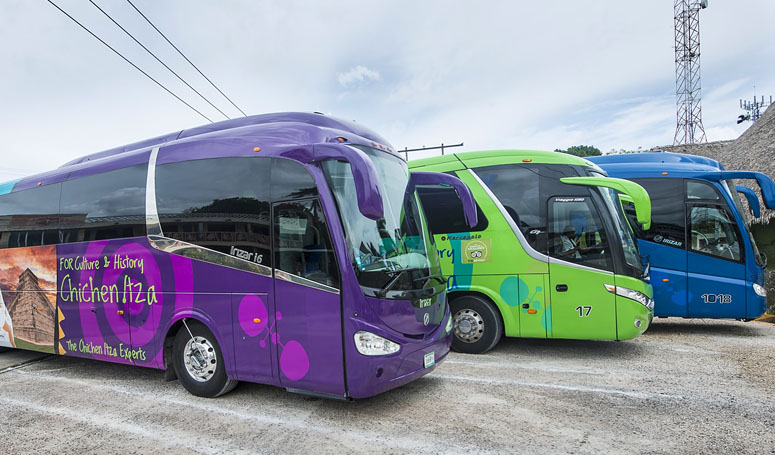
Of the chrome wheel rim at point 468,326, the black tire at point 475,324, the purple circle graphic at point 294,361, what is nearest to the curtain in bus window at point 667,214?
the black tire at point 475,324

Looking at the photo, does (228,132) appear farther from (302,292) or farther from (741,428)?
(741,428)

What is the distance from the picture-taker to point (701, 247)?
29.6ft

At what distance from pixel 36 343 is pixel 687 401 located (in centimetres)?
904

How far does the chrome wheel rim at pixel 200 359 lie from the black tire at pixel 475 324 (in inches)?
149

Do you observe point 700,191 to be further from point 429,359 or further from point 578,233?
point 429,359

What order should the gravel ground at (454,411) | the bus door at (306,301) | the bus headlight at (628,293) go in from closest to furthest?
the gravel ground at (454,411) < the bus door at (306,301) < the bus headlight at (628,293)

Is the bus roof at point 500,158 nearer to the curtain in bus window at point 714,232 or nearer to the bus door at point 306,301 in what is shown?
the curtain in bus window at point 714,232

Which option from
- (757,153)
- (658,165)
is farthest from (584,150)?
(658,165)

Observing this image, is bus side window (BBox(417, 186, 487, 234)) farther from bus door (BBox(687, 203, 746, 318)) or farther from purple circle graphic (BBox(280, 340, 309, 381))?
bus door (BBox(687, 203, 746, 318))

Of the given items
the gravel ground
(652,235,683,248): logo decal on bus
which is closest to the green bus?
the gravel ground

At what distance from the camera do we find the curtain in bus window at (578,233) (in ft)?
22.9

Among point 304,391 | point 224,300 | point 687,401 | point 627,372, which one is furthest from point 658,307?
point 224,300

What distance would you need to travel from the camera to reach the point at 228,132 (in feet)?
19.3

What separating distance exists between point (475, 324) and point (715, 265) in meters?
4.85
